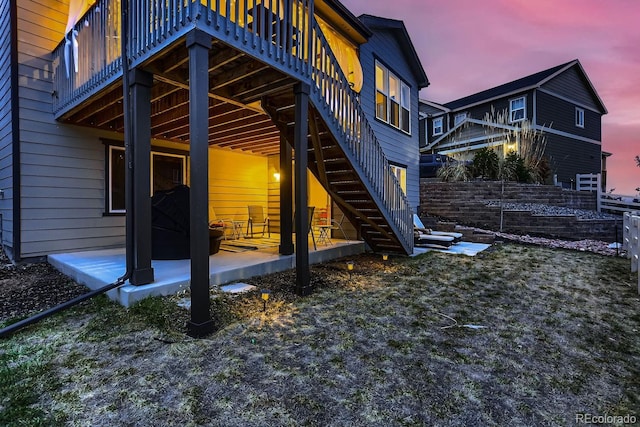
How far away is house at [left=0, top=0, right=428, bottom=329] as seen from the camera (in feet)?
10.3

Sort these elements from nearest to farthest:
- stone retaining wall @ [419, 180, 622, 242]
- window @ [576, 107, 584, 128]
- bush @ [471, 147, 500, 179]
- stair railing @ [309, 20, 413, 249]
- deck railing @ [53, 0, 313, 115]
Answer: deck railing @ [53, 0, 313, 115]
stair railing @ [309, 20, 413, 249]
stone retaining wall @ [419, 180, 622, 242]
bush @ [471, 147, 500, 179]
window @ [576, 107, 584, 128]

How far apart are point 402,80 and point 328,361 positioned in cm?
867

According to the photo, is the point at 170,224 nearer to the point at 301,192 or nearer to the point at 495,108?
the point at 301,192

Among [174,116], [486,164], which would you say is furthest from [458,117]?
[174,116]

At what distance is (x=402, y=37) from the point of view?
895 cm

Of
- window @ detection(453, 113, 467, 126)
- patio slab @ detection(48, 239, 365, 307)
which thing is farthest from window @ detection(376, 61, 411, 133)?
window @ detection(453, 113, 467, 126)

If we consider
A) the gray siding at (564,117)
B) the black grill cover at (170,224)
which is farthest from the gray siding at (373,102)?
the gray siding at (564,117)

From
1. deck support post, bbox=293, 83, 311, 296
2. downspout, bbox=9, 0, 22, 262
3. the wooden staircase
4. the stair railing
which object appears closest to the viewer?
deck support post, bbox=293, 83, 311, 296

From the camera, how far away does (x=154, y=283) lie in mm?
3506

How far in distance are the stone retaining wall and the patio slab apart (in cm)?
589

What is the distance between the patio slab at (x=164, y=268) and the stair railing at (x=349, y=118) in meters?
1.61

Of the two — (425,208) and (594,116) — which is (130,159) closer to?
(425,208)

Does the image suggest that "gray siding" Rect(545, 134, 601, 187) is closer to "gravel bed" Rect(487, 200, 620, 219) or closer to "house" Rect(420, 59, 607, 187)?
"house" Rect(420, 59, 607, 187)
